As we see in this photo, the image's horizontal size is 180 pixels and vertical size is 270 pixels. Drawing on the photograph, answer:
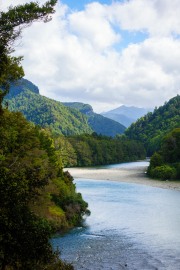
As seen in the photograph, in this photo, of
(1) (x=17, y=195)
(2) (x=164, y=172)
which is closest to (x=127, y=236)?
(1) (x=17, y=195)

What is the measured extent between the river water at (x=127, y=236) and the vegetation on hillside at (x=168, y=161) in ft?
122

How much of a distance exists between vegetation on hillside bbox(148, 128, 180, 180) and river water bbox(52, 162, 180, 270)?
37191 millimetres

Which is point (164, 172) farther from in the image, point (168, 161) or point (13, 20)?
point (13, 20)

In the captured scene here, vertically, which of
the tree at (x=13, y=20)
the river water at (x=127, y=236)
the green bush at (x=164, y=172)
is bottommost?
the river water at (x=127, y=236)

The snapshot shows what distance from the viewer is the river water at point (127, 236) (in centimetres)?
3619

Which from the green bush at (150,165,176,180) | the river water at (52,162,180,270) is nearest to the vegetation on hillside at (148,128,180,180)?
the green bush at (150,165,176,180)

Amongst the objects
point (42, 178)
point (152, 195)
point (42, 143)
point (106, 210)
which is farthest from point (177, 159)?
point (42, 178)

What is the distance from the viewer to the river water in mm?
36188

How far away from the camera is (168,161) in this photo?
128375mm

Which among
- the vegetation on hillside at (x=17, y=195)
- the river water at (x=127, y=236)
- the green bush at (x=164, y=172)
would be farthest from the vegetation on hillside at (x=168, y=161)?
the vegetation on hillside at (x=17, y=195)

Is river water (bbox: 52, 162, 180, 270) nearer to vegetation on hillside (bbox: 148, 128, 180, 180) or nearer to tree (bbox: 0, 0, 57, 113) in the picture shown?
tree (bbox: 0, 0, 57, 113)

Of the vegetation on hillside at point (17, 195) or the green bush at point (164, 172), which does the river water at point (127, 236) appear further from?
the green bush at point (164, 172)

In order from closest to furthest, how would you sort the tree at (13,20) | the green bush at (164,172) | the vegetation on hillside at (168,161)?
1. the tree at (13,20)
2. the green bush at (164,172)
3. the vegetation on hillside at (168,161)

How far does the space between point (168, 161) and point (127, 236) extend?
279ft
